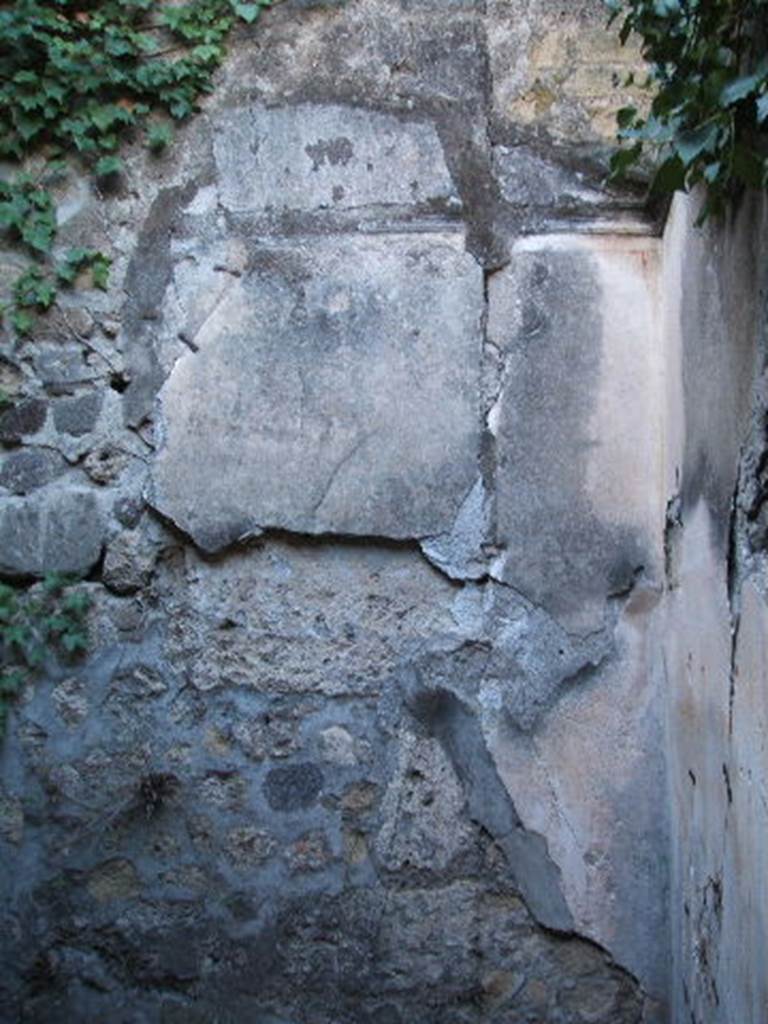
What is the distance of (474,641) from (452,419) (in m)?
0.49

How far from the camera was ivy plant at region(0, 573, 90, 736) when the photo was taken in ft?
8.75

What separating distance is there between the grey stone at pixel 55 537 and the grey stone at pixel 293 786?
638mm

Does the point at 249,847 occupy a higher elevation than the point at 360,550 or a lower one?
lower

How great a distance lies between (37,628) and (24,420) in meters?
0.48

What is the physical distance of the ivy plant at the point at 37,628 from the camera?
2668 mm

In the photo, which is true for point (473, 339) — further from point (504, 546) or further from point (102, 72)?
point (102, 72)

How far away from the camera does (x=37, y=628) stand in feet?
8.82

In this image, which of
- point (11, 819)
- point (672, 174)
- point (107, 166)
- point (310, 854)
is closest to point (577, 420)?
point (672, 174)

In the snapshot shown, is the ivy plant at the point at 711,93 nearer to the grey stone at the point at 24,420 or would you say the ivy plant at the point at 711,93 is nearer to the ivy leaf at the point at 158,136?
the ivy leaf at the point at 158,136

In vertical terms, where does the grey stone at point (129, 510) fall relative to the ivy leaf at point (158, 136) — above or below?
below

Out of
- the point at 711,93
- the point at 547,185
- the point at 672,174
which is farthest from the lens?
the point at 547,185

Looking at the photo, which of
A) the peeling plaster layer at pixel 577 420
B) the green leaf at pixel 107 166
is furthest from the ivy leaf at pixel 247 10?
the peeling plaster layer at pixel 577 420

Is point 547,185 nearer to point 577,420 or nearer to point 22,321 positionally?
point 577,420

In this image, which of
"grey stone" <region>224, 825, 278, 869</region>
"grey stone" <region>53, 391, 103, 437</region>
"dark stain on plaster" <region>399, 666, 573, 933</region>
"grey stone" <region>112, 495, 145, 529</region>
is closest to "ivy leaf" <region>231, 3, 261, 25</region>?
"grey stone" <region>53, 391, 103, 437</region>
